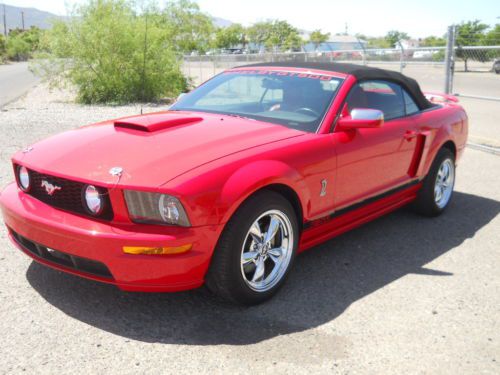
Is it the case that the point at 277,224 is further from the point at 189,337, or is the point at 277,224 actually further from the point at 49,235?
the point at 49,235

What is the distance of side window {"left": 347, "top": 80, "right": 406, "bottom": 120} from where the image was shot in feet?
13.9

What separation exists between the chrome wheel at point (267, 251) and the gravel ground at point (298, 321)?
0.17 metres

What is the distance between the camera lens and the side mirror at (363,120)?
12.5 ft

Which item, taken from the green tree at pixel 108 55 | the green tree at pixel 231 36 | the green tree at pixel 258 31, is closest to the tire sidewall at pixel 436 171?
the green tree at pixel 108 55

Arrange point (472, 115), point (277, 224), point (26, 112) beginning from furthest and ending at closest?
point (26, 112)
point (472, 115)
point (277, 224)

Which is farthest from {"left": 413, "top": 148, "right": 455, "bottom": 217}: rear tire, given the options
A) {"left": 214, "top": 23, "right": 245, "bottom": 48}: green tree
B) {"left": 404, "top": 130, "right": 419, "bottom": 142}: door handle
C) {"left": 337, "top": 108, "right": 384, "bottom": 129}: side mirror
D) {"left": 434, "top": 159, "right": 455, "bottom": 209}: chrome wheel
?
{"left": 214, "top": 23, "right": 245, "bottom": 48}: green tree

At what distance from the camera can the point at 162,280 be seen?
9.71 ft

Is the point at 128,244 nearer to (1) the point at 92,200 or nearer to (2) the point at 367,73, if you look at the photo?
(1) the point at 92,200

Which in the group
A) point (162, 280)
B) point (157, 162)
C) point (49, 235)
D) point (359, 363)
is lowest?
point (359, 363)

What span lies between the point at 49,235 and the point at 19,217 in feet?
1.06

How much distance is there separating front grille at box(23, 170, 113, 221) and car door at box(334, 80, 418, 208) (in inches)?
67.1

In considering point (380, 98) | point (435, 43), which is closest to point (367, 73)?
point (380, 98)

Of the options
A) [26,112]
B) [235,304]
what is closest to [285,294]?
[235,304]

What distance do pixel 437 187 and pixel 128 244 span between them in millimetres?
3584
